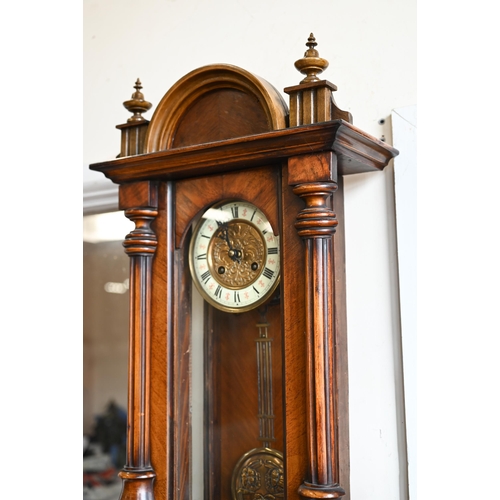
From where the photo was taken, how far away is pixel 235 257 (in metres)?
1.13

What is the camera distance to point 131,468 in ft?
3.74

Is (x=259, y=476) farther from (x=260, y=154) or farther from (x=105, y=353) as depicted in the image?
(x=105, y=353)

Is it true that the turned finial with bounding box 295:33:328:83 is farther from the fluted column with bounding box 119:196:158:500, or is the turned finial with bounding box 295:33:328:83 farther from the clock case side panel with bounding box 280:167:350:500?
the fluted column with bounding box 119:196:158:500

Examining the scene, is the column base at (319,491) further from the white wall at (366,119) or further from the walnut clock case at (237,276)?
the white wall at (366,119)

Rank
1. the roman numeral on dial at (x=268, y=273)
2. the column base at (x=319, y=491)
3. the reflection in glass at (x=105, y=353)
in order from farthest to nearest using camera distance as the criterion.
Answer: the reflection in glass at (x=105, y=353) < the roman numeral on dial at (x=268, y=273) < the column base at (x=319, y=491)

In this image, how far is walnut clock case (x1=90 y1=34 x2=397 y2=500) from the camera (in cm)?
100

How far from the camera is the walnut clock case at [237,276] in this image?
3.28ft

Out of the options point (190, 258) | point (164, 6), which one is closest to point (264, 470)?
point (190, 258)

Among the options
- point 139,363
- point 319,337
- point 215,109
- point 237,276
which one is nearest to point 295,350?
point 319,337

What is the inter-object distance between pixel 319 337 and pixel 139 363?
1.15 ft

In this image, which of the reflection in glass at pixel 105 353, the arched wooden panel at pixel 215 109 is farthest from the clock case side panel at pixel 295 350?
the reflection in glass at pixel 105 353

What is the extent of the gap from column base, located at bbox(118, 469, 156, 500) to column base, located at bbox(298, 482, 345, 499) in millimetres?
291

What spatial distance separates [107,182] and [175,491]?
0.79 meters

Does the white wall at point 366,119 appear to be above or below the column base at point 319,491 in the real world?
above
